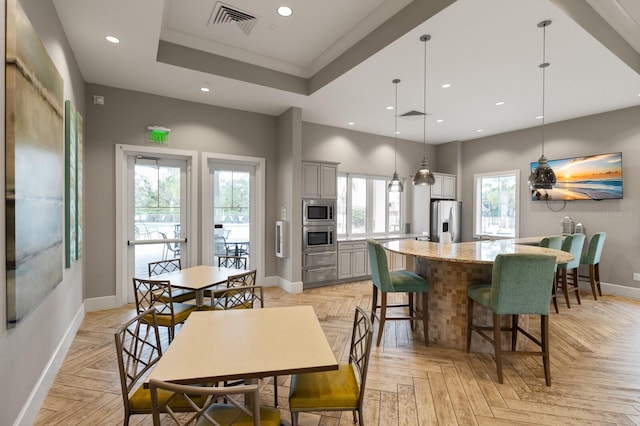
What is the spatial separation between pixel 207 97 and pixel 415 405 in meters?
4.59

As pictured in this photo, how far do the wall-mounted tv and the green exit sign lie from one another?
21.6 feet

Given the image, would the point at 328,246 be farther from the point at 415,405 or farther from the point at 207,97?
the point at 415,405

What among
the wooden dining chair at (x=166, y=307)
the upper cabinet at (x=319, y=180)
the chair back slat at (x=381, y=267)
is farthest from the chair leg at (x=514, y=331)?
the upper cabinet at (x=319, y=180)

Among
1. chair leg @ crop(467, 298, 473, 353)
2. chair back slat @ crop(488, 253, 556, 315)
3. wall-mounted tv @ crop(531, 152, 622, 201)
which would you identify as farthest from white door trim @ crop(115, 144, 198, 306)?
wall-mounted tv @ crop(531, 152, 622, 201)

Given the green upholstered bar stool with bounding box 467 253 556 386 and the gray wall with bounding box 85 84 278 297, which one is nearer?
the green upholstered bar stool with bounding box 467 253 556 386

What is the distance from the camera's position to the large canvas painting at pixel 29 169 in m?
1.62

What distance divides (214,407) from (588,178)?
21.4 ft

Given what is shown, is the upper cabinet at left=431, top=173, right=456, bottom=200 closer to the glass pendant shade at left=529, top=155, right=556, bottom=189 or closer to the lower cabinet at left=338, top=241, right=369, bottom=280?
the lower cabinet at left=338, top=241, right=369, bottom=280

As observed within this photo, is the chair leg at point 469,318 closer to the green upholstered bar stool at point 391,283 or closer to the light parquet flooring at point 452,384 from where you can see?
the light parquet flooring at point 452,384

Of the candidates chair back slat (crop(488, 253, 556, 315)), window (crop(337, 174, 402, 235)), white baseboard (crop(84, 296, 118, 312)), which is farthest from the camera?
window (crop(337, 174, 402, 235))

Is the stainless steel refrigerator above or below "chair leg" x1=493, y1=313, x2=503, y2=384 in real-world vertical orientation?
above

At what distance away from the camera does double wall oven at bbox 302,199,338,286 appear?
5.39m

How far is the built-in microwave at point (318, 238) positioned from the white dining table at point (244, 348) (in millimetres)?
3360

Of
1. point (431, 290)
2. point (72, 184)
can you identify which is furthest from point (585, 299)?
point (72, 184)
